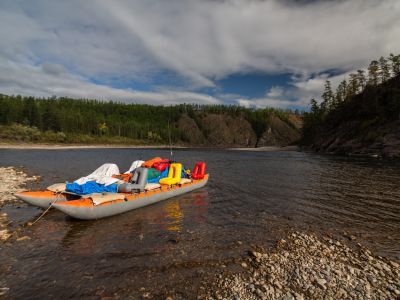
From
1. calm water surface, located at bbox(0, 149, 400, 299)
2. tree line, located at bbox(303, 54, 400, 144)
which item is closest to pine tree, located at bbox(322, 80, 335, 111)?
tree line, located at bbox(303, 54, 400, 144)

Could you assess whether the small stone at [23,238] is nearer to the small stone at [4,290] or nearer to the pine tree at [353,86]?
the small stone at [4,290]

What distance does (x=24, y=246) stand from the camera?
10.8m

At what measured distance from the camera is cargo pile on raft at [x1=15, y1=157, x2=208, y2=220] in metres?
13.7

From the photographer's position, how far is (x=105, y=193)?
1496 centimetres

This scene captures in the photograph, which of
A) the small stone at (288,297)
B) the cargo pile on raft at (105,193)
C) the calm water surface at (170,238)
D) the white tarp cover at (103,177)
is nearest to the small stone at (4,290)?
the calm water surface at (170,238)

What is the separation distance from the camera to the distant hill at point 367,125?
63.9m

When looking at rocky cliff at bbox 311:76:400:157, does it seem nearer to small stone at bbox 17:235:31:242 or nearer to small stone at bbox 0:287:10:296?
small stone at bbox 17:235:31:242

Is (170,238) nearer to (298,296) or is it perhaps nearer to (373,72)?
(298,296)

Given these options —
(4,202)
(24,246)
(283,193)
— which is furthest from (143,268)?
(283,193)

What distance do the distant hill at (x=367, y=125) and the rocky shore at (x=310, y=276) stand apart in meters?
61.0

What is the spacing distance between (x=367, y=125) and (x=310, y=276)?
265 ft

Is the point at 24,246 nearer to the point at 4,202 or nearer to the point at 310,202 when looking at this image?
the point at 4,202

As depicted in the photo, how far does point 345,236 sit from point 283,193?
32.3 ft

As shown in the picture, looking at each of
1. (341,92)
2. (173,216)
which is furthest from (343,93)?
(173,216)
